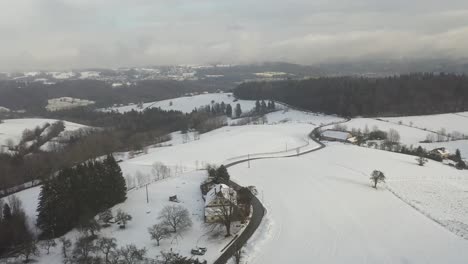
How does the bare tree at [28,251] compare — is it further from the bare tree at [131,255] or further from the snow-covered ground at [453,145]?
the snow-covered ground at [453,145]

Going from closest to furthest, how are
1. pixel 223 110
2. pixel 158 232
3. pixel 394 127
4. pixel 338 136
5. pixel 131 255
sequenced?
pixel 131 255, pixel 158 232, pixel 338 136, pixel 394 127, pixel 223 110

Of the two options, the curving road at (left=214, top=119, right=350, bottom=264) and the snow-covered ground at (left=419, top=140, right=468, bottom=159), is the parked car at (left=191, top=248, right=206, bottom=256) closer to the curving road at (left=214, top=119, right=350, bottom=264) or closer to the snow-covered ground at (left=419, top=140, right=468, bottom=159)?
the curving road at (left=214, top=119, right=350, bottom=264)

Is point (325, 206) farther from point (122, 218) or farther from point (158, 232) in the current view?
point (122, 218)

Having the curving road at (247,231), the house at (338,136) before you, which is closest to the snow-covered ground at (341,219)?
the curving road at (247,231)

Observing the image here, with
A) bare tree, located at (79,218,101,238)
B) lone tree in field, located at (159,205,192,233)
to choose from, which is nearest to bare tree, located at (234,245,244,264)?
lone tree in field, located at (159,205,192,233)

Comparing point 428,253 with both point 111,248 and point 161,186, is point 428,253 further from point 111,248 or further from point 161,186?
point 161,186

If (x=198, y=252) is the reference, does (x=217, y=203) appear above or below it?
above

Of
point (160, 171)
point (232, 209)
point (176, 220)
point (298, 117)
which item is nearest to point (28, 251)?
point (176, 220)

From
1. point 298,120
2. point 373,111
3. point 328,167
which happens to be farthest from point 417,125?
point 328,167
